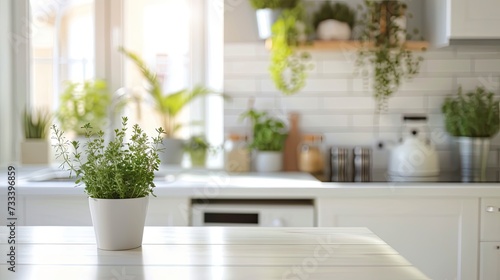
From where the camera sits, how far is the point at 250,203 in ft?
9.31

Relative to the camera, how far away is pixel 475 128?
316 centimetres

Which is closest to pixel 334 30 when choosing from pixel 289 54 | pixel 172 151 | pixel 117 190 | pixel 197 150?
pixel 289 54

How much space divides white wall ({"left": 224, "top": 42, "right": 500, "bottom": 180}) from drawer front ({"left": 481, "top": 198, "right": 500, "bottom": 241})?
0.66 meters

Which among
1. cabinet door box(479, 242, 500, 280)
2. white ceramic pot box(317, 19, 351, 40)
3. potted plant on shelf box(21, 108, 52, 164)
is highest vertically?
white ceramic pot box(317, 19, 351, 40)

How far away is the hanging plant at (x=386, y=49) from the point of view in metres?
3.22

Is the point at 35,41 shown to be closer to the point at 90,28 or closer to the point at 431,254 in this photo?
the point at 90,28

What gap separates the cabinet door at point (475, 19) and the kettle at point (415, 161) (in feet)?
1.81

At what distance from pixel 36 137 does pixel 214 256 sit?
7.81 feet

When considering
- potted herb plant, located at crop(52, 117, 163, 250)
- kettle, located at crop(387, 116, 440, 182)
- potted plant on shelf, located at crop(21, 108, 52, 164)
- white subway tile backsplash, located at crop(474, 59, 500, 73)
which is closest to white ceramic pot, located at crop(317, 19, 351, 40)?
kettle, located at crop(387, 116, 440, 182)

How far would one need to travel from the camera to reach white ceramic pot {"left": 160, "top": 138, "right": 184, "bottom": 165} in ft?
11.2

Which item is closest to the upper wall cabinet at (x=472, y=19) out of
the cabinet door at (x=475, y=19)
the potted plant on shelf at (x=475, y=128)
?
the cabinet door at (x=475, y=19)

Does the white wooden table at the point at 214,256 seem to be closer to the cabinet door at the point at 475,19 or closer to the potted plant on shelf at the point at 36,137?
the cabinet door at the point at 475,19

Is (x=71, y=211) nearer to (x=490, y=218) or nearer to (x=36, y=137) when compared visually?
(x=36, y=137)

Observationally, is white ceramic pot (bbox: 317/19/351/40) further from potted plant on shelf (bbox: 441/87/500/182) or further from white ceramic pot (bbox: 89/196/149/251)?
white ceramic pot (bbox: 89/196/149/251)
